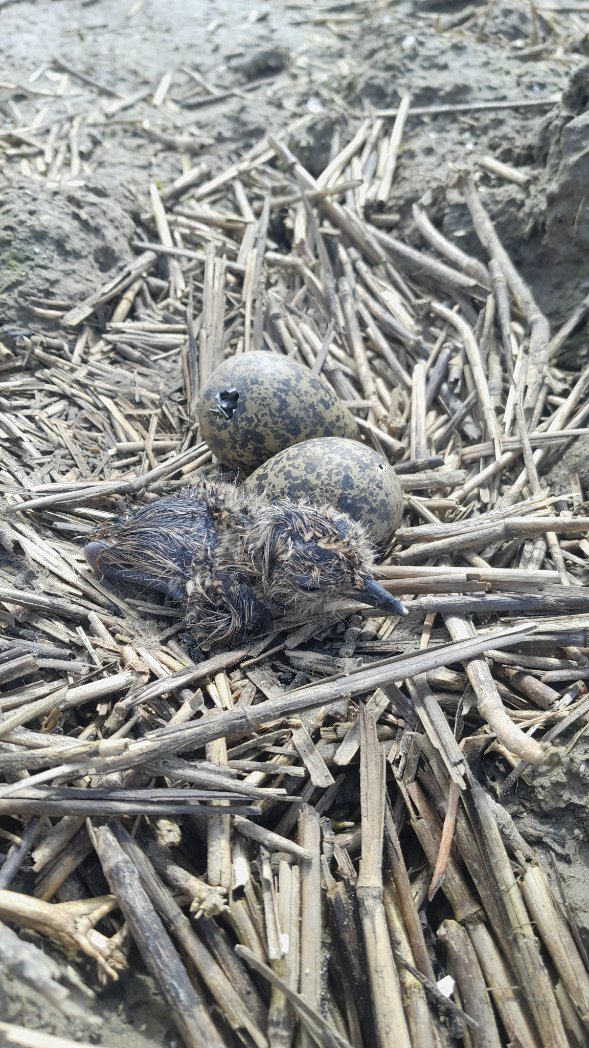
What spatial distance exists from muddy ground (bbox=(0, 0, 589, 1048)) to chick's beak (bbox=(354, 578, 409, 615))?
0.91m

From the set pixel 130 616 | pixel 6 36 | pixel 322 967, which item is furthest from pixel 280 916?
pixel 6 36

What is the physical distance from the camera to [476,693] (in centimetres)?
314

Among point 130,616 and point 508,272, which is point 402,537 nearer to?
point 130,616

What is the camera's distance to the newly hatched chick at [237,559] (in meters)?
3.60

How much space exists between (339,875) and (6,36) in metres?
8.20

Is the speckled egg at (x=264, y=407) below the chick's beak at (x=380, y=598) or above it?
above

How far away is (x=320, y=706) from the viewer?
3188 millimetres

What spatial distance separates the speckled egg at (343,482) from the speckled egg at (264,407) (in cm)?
29

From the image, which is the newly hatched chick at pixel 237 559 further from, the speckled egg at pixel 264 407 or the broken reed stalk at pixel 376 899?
the broken reed stalk at pixel 376 899

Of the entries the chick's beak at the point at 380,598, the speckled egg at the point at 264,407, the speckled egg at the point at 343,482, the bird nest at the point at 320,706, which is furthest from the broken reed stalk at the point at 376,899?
the speckled egg at the point at 264,407

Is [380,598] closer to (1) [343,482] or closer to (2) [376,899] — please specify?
(1) [343,482]

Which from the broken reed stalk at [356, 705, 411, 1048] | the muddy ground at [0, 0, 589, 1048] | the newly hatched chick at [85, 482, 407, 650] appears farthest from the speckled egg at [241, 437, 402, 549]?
the muddy ground at [0, 0, 589, 1048]

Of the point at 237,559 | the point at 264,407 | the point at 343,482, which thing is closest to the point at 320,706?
the point at 237,559

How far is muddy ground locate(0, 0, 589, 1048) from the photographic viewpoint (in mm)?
5172
